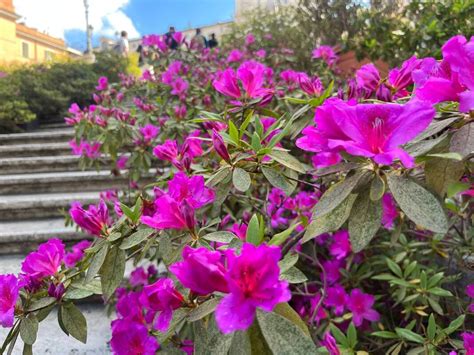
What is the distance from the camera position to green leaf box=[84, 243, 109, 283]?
0.65m

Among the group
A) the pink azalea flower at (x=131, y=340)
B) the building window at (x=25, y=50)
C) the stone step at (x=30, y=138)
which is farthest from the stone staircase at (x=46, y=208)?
the building window at (x=25, y=50)

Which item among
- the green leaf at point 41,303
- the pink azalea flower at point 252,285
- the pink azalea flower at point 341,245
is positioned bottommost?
the pink azalea flower at point 341,245

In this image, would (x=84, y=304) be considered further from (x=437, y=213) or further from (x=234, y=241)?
(x=437, y=213)

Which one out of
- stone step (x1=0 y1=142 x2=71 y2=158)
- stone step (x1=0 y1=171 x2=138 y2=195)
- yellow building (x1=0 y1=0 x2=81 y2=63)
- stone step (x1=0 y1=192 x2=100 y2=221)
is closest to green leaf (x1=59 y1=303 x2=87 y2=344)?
stone step (x1=0 y1=192 x2=100 y2=221)

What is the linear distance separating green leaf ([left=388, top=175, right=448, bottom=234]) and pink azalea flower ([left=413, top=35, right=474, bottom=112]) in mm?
109

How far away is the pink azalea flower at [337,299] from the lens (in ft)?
4.44

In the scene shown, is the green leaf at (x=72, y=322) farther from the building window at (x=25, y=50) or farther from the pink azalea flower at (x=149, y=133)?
the building window at (x=25, y=50)

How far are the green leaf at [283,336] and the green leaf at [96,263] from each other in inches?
12.7

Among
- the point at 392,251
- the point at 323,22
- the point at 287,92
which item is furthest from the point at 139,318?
the point at 323,22

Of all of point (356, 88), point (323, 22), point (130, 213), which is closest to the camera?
point (130, 213)

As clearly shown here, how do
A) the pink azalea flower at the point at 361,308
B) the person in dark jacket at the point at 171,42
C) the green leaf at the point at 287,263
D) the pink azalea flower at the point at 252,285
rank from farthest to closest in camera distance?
1. the person in dark jacket at the point at 171,42
2. the pink azalea flower at the point at 361,308
3. the green leaf at the point at 287,263
4. the pink azalea flower at the point at 252,285

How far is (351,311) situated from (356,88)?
799 millimetres

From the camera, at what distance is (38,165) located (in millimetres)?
3797

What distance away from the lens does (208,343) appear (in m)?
0.48
